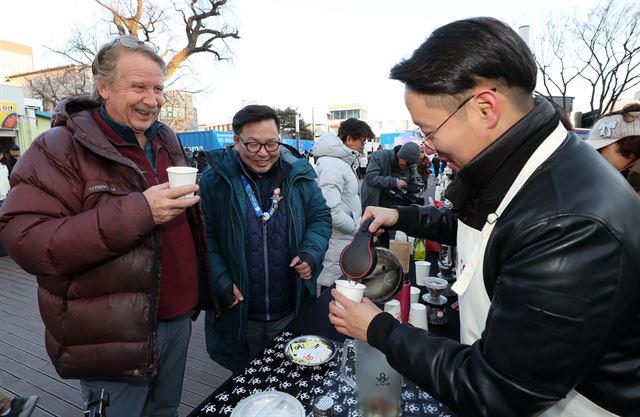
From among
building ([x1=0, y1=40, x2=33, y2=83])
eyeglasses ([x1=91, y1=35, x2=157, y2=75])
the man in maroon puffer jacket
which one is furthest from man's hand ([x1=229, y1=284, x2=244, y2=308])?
building ([x1=0, y1=40, x2=33, y2=83])

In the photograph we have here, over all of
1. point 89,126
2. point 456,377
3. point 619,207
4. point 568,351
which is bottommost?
point 456,377

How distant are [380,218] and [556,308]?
0.95 m

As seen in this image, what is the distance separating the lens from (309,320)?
6.37 ft

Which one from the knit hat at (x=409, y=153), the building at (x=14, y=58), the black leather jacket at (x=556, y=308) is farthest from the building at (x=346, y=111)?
the black leather jacket at (x=556, y=308)

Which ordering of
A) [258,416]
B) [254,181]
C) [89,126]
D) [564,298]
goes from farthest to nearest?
1. [254,181]
2. [89,126]
3. [258,416]
4. [564,298]

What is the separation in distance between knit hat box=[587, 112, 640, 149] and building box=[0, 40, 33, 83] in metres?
80.6

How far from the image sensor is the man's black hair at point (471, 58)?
0.88 m

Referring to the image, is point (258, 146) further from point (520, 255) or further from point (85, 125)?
point (520, 255)

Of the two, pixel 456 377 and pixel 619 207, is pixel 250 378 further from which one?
pixel 619 207

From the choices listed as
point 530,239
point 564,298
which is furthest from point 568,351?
point 530,239

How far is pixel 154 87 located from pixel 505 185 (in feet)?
5.57

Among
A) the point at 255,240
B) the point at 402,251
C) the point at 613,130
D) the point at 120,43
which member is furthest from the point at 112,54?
the point at 613,130

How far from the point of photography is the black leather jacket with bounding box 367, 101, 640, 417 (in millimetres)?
679

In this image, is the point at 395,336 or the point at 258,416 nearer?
the point at 395,336
